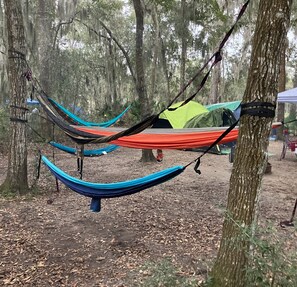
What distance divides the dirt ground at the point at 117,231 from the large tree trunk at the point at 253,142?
0.47 feet

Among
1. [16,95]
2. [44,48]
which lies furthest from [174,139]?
[44,48]

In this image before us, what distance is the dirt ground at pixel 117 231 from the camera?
2.05 meters

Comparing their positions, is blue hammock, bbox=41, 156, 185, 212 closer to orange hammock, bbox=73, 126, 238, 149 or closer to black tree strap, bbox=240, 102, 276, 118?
orange hammock, bbox=73, 126, 238, 149

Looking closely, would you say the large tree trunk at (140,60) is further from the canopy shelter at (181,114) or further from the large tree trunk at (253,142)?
the large tree trunk at (253,142)

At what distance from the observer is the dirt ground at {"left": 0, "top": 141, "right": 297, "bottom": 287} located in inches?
80.8

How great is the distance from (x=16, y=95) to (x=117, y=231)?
73.9 inches

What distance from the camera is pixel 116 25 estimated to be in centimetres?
1145

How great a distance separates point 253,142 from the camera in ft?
4.62

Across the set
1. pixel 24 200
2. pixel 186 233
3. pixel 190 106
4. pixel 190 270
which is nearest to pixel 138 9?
pixel 190 106

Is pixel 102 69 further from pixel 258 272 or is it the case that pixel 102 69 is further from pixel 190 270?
pixel 258 272

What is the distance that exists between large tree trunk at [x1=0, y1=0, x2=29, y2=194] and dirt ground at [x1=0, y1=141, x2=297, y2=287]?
0.27m

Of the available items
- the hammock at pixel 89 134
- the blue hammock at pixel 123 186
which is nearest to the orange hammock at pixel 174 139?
the hammock at pixel 89 134

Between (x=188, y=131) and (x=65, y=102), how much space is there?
5987 millimetres

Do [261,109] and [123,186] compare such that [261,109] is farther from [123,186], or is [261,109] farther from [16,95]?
[16,95]
